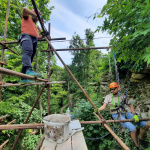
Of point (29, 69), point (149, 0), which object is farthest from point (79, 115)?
point (149, 0)

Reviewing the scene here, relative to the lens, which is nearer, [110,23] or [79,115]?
[110,23]

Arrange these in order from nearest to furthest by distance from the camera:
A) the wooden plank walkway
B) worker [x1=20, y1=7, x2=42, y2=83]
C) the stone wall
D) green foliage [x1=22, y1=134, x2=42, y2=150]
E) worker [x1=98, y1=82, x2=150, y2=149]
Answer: the wooden plank walkway, worker [x1=20, y1=7, x2=42, y2=83], worker [x1=98, y1=82, x2=150, y2=149], the stone wall, green foliage [x1=22, y1=134, x2=42, y2=150]

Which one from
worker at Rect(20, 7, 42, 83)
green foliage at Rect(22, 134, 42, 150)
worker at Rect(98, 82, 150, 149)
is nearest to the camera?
worker at Rect(20, 7, 42, 83)

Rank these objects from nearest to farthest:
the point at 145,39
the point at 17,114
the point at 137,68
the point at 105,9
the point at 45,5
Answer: the point at 145,39 < the point at 105,9 < the point at 137,68 < the point at 17,114 < the point at 45,5

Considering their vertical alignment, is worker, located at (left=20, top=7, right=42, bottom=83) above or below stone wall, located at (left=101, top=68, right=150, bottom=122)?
above

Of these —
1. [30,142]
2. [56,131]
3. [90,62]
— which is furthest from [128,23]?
[90,62]

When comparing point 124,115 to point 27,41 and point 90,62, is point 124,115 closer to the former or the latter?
point 27,41

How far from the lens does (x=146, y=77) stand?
12.6 ft

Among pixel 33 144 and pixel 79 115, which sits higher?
pixel 79 115

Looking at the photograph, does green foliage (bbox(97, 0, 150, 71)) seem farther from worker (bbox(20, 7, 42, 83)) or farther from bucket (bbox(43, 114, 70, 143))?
worker (bbox(20, 7, 42, 83))

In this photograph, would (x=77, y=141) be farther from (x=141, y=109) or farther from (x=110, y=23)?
(x=141, y=109)

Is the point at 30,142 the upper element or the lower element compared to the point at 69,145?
lower

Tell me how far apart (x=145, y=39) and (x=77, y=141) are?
169cm

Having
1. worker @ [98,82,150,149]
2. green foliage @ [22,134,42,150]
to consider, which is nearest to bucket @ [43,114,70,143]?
worker @ [98,82,150,149]
